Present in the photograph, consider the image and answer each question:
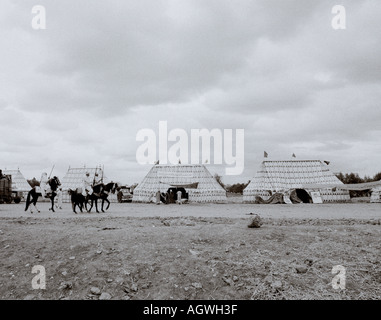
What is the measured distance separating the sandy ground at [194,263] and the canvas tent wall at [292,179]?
22.6m

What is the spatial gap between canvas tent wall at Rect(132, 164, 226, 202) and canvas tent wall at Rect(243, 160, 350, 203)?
12.0 feet

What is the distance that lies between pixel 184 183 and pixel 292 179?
1131cm

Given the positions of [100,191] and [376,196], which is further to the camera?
[376,196]

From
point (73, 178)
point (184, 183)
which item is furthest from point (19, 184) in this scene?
point (184, 183)

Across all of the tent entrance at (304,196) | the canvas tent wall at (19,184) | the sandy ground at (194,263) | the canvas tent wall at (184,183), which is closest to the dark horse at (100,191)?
the sandy ground at (194,263)

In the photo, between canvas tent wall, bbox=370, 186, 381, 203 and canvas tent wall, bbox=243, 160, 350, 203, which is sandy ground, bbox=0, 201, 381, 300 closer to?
canvas tent wall, bbox=243, 160, 350, 203

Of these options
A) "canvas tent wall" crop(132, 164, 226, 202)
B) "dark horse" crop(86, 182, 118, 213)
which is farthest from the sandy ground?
"canvas tent wall" crop(132, 164, 226, 202)

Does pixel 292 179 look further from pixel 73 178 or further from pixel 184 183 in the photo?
pixel 73 178

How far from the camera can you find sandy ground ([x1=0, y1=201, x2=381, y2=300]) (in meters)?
5.41

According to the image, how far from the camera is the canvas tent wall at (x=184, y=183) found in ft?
107

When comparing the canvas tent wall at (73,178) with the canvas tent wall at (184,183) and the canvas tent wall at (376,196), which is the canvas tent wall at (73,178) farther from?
the canvas tent wall at (376,196)

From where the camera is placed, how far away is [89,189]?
1762 centimetres

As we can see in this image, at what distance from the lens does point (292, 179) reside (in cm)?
3247
